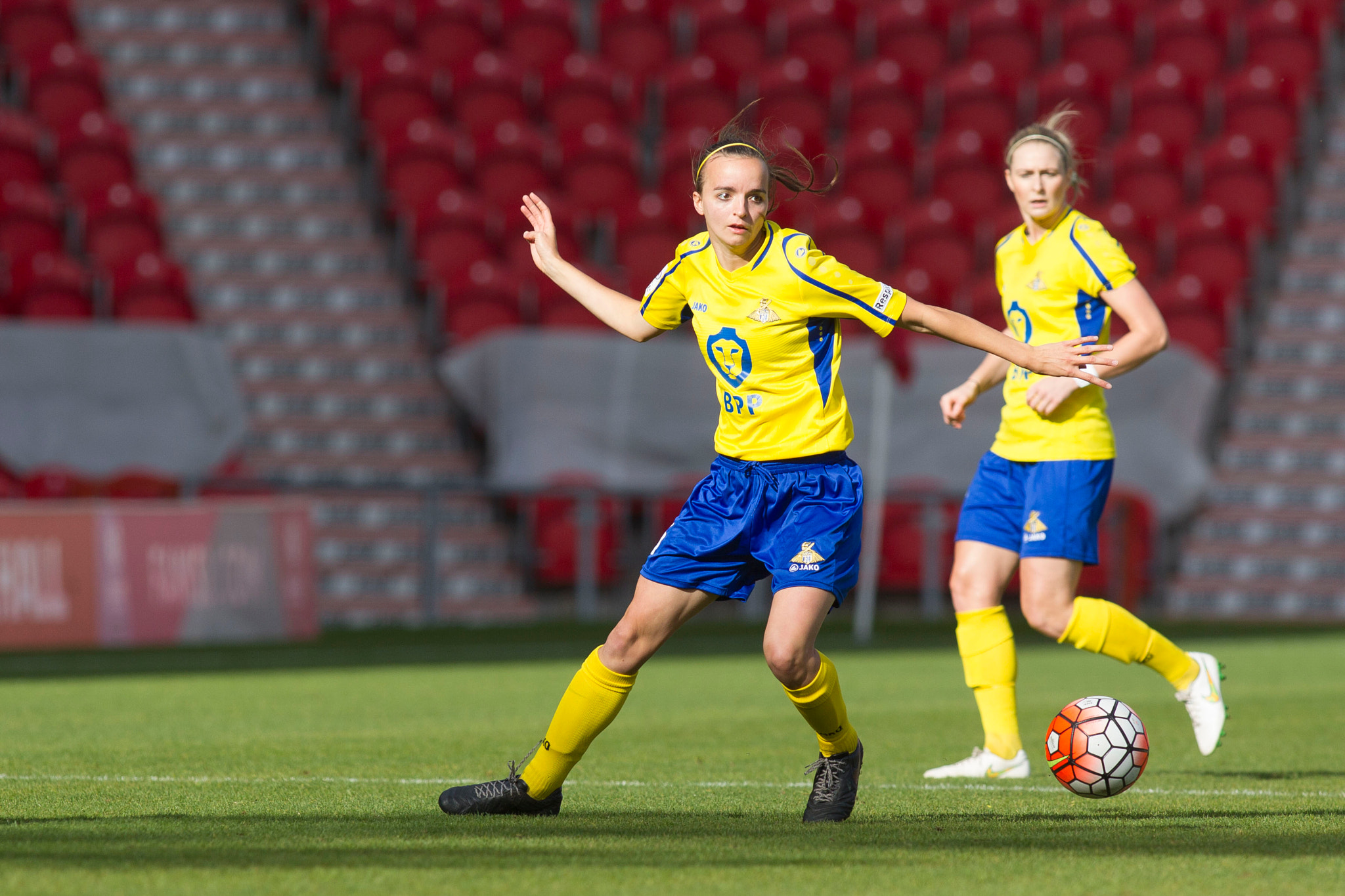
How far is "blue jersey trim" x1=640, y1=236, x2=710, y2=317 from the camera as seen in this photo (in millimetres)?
4895

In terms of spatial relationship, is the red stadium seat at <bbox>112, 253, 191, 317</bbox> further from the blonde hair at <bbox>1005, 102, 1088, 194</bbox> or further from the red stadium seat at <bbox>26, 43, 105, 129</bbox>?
the blonde hair at <bbox>1005, 102, 1088, 194</bbox>

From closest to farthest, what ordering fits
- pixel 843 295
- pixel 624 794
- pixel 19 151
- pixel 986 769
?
pixel 843 295 < pixel 624 794 < pixel 986 769 < pixel 19 151

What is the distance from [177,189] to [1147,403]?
30.1ft

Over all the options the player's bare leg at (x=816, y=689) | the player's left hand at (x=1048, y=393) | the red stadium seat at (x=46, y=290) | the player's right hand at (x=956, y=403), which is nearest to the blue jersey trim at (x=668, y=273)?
the player's bare leg at (x=816, y=689)

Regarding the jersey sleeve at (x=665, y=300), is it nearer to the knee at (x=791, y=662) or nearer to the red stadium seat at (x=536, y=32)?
the knee at (x=791, y=662)

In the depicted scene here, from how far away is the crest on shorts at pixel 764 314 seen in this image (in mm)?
4745

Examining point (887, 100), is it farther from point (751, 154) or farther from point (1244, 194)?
point (751, 154)

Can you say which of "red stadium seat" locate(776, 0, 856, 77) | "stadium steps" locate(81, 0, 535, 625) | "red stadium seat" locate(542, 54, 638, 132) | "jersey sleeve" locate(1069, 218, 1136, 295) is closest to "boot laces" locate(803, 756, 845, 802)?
"jersey sleeve" locate(1069, 218, 1136, 295)

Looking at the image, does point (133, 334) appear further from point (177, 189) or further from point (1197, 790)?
point (1197, 790)

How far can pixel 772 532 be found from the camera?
472 centimetres

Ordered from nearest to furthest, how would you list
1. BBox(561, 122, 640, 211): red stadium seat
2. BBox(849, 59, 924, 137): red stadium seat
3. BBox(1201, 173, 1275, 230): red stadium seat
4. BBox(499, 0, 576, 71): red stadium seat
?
BBox(561, 122, 640, 211): red stadium seat → BBox(1201, 173, 1275, 230): red stadium seat → BBox(849, 59, 924, 137): red stadium seat → BBox(499, 0, 576, 71): red stadium seat

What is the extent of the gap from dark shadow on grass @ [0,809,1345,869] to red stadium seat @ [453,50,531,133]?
45.5 feet

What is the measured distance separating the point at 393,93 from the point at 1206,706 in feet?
43.6

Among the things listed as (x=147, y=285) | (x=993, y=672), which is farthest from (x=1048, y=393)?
(x=147, y=285)
